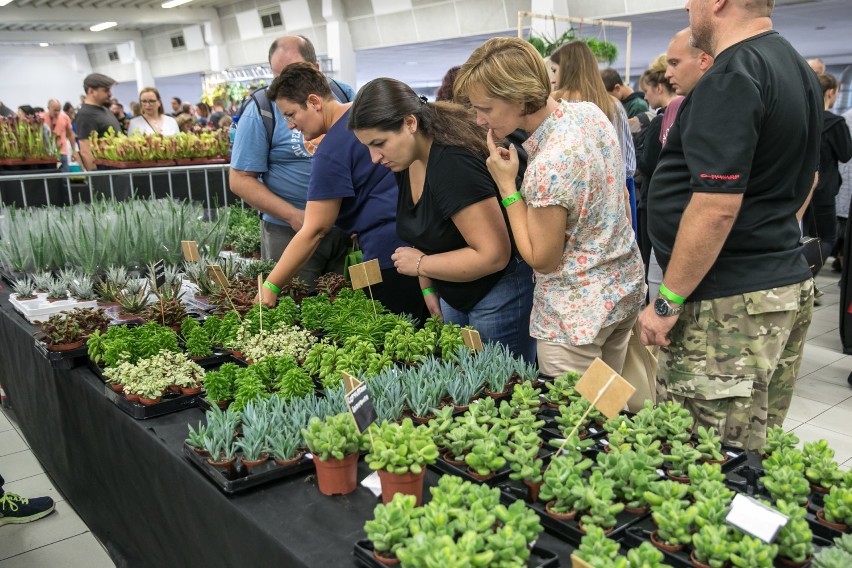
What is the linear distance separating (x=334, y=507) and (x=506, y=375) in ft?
2.03

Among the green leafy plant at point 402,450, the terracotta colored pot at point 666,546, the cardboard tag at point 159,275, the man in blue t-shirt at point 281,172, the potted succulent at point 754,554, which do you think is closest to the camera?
the potted succulent at point 754,554

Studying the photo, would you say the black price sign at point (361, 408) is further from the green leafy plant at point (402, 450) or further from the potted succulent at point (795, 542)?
the potted succulent at point (795, 542)

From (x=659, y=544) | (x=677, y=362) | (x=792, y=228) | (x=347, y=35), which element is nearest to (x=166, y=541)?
(x=659, y=544)

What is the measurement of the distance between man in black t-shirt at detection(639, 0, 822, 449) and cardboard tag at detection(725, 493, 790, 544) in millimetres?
533

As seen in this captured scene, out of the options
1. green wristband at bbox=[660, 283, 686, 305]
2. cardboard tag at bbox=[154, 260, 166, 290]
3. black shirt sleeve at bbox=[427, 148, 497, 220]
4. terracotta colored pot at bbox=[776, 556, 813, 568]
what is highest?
black shirt sleeve at bbox=[427, 148, 497, 220]

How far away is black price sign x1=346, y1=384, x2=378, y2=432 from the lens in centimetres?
130

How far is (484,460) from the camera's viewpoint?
1.29 metres

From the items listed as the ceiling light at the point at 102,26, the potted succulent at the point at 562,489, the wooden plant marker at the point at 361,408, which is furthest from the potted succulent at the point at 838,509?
the ceiling light at the point at 102,26

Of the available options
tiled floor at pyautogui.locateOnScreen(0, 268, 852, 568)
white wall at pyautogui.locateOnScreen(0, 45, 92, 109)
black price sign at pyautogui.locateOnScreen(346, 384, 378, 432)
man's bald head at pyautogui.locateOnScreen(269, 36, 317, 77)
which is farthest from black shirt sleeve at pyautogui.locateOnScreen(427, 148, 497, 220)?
white wall at pyautogui.locateOnScreen(0, 45, 92, 109)

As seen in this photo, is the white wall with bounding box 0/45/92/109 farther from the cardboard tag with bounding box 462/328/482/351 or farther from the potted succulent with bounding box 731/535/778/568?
the potted succulent with bounding box 731/535/778/568

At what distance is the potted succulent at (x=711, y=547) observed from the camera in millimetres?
1009

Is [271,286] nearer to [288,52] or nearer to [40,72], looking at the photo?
[288,52]

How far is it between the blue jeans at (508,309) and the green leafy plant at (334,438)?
0.91 metres

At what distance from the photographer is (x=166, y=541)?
1752 mm
